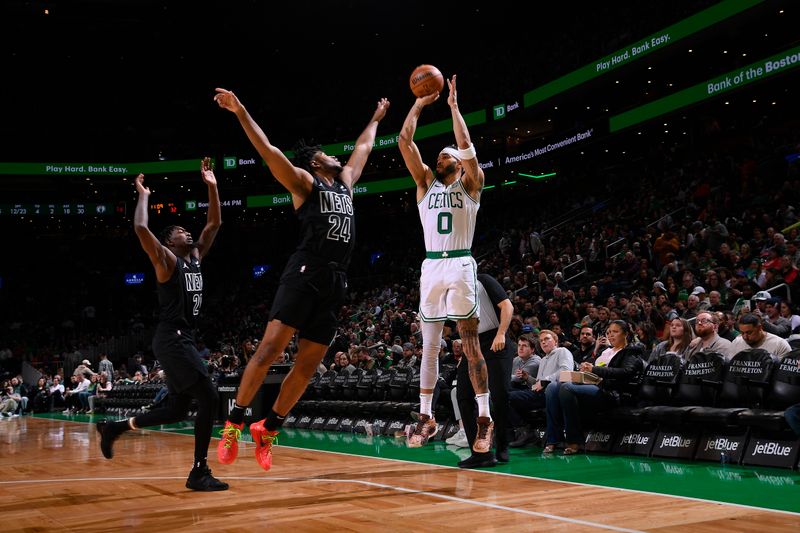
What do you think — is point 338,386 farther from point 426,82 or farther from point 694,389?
point 426,82

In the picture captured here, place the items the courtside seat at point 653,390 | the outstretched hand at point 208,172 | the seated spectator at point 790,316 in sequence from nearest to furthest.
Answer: the outstretched hand at point 208,172 → the courtside seat at point 653,390 → the seated spectator at point 790,316

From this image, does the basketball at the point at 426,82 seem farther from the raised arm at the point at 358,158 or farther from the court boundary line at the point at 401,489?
the court boundary line at the point at 401,489

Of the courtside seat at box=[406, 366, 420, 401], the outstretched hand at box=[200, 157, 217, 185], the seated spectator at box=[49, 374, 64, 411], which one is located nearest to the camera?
the outstretched hand at box=[200, 157, 217, 185]

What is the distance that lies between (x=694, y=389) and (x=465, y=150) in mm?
3198

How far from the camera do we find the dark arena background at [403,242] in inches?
205

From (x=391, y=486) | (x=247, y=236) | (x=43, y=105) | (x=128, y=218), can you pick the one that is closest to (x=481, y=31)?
(x=247, y=236)

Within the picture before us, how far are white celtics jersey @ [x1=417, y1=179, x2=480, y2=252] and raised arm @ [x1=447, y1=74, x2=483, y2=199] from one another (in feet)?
0.22

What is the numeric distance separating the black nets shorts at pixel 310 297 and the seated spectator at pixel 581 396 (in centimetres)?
316

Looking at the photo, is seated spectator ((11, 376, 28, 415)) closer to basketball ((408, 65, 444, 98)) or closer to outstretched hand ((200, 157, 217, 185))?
outstretched hand ((200, 157, 217, 185))

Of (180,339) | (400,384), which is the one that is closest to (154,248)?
(180,339)

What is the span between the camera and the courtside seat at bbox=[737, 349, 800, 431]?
588 centimetres

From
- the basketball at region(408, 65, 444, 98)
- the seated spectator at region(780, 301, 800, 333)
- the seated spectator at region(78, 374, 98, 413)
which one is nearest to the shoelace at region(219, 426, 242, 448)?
the basketball at region(408, 65, 444, 98)

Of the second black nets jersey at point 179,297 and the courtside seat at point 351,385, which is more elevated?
the second black nets jersey at point 179,297

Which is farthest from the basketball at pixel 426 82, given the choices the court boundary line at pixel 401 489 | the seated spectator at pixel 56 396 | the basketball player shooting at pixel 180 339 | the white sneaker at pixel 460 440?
the seated spectator at pixel 56 396
